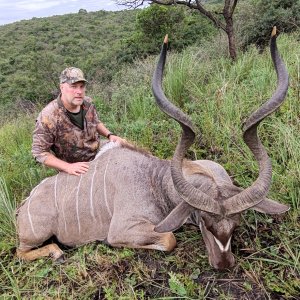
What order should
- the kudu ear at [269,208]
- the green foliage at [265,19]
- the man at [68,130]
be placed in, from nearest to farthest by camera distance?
the kudu ear at [269,208], the man at [68,130], the green foliage at [265,19]

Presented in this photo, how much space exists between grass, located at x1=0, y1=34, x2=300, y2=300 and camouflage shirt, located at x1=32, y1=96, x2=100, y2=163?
0.51 m

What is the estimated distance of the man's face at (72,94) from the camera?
3588 mm

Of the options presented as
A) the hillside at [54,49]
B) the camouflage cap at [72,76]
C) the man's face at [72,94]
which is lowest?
the hillside at [54,49]

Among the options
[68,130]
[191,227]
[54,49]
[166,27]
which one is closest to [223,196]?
[191,227]

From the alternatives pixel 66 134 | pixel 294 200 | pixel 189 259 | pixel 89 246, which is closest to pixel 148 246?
pixel 189 259

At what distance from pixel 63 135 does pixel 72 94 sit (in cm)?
36

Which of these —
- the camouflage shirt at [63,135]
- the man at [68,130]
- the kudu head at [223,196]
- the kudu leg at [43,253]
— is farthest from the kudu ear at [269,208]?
the camouflage shirt at [63,135]

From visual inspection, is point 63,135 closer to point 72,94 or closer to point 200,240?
point 72,94

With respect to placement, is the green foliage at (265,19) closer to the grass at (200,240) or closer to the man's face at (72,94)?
the grass at (200,240)

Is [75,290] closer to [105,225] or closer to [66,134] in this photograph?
[105,225]

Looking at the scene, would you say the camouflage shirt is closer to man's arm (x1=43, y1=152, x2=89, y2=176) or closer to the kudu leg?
man's arm (x1=43, y1=152, x2=89, y2=176)

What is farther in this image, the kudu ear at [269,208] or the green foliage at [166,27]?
the green foliage at [166,27]

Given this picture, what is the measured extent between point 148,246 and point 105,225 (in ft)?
1.48

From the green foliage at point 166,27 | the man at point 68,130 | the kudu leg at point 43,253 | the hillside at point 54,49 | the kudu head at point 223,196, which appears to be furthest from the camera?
the hillside at point 54,49
